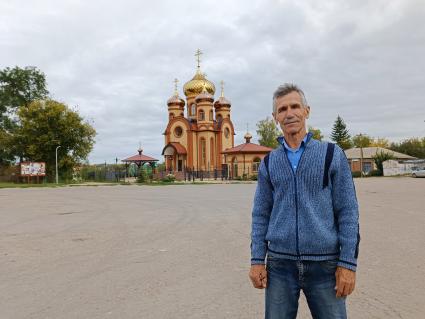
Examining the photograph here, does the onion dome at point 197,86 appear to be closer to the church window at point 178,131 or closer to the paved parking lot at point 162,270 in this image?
the church window at point 178,131

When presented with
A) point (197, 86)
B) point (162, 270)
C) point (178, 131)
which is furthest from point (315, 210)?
point (197, 86)

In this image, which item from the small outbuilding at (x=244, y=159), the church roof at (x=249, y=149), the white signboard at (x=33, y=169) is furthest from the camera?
the small outbuilding at (x=244, y=159)

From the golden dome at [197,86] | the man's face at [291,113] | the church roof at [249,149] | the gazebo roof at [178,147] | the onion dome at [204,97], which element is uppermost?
the golden dome at [197,86]

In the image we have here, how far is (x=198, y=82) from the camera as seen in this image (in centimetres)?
7025

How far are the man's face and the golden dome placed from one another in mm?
67552

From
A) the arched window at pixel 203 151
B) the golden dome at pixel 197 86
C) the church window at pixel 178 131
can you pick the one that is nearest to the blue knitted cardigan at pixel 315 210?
the arched window at pixel 203 151

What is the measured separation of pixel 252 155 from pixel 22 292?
5405 cm

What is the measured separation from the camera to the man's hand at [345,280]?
2.67m

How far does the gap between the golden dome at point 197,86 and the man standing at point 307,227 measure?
67.7 m

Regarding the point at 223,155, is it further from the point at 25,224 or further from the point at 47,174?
the point at 25,224

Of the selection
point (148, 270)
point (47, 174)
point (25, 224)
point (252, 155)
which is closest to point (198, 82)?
point (252, 155)

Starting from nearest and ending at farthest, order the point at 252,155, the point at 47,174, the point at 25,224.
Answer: the point at 25,224, the point at 47,174, the point at 252,155

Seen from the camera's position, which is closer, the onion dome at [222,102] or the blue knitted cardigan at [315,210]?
the blue knitted cardigan at [315,210]

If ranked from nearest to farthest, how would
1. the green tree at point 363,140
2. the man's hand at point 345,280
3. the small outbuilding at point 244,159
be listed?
the man's hand at point 345,280 → the small outbuilding at point 244,159 → the green tree at point 363,140
